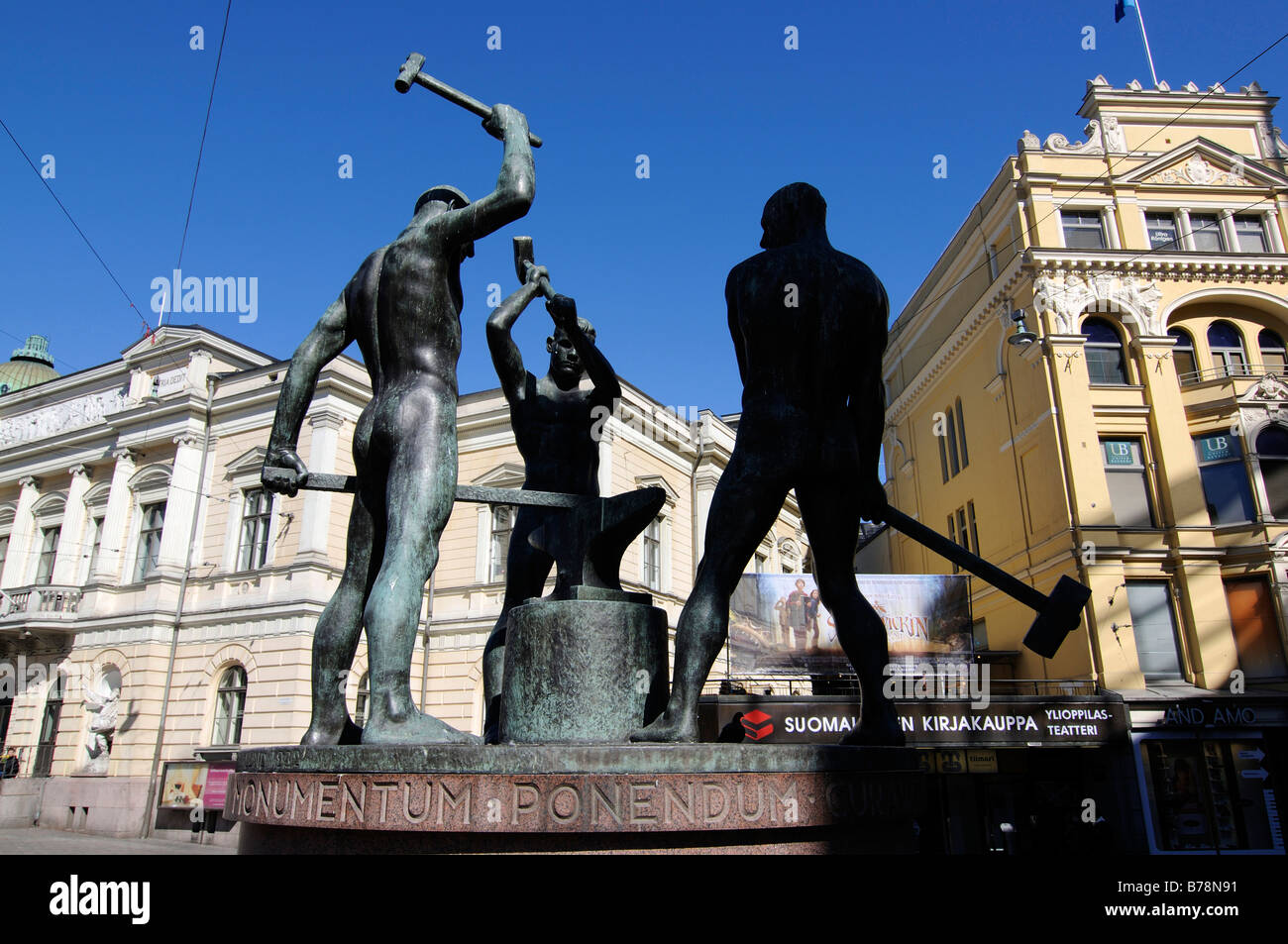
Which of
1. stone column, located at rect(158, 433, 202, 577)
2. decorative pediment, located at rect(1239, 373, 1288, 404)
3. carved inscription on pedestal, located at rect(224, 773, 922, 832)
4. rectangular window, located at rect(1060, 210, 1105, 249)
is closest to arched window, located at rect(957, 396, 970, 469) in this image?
rectangular window, located at rect(1060, 210, 1105, 249)

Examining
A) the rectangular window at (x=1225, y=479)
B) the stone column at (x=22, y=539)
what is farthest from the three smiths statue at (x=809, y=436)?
the stone column at (x=22, y=539)

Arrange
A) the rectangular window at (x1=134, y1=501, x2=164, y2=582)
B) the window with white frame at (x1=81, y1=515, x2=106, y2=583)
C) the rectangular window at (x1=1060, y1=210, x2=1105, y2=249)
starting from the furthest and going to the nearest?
1. the window with white frame at (x1=81, y1=515, x2=106, y2=583)
2. the rectangular window at (x1=134, y1=501, x2=164, y2=582)
3. the rectangular window at (x1=1060, y1=210, x2=1105, y2=249)

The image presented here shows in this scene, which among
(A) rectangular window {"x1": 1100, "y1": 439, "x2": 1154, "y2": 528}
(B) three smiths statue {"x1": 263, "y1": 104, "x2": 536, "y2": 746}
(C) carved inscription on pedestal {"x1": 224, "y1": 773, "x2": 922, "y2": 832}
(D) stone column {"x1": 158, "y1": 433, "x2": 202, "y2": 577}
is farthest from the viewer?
(D) stone column {"x1": 158, "y1": 433, "x2": 202, "y2": 577}

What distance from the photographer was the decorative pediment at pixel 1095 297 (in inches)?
818

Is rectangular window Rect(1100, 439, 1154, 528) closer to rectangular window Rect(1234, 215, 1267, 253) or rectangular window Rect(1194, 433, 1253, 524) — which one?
rectangular window Rect(1194, 433, 1253, 524)

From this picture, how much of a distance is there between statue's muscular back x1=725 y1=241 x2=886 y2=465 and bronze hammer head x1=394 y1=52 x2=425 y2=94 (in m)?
1.68

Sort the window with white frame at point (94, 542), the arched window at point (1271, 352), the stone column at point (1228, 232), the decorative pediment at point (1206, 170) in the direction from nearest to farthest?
1. the arched window at point (1271, 352)
2. the stone column at point (1228, 232)
3. the decorative pediment at point (1206, 170)
4. the window with white frame at point (94, 542)

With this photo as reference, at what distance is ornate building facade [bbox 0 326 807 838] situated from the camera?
20812 millimetres

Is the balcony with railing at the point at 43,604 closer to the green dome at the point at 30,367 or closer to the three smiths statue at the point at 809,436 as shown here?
the green dome at the point at 30,367

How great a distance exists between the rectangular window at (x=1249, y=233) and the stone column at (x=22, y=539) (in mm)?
35805

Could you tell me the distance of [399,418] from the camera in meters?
3.38

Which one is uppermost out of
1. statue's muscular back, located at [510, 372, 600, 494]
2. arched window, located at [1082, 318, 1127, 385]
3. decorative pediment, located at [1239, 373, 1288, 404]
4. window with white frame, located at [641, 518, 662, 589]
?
arched window, located at [1082, 318, 1127, 385]

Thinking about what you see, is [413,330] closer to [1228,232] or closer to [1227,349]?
[1227,349]
